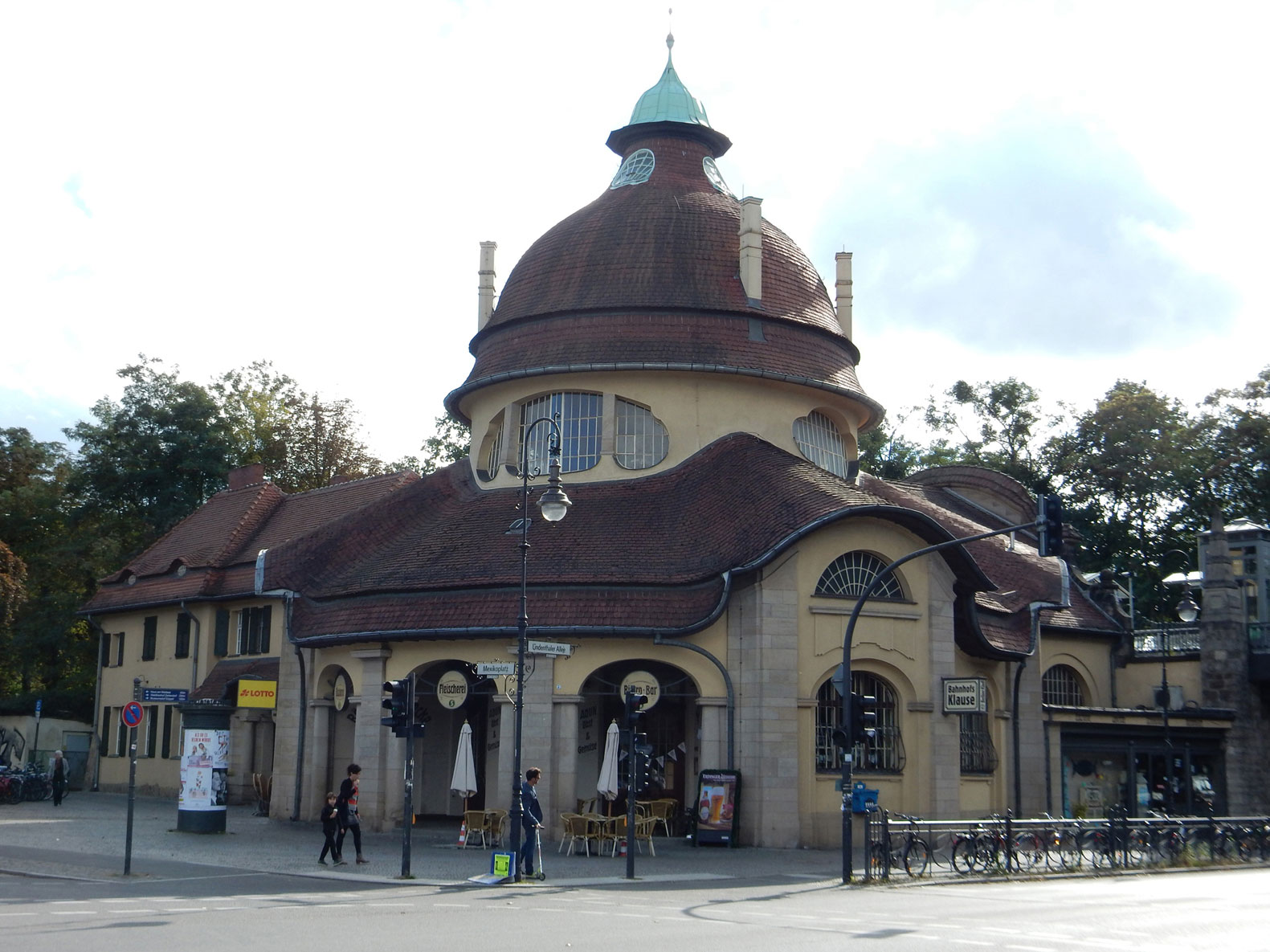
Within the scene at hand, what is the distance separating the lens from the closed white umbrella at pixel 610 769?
91.7ft

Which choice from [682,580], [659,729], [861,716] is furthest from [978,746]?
[861,716]

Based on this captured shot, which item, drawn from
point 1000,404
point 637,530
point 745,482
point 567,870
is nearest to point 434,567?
point 637,530

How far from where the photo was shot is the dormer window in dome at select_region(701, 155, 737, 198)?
3925 centimetres

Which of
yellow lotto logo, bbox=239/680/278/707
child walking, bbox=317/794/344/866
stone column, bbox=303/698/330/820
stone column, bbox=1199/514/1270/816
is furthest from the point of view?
stone column, bbox=1199/514/1270/816

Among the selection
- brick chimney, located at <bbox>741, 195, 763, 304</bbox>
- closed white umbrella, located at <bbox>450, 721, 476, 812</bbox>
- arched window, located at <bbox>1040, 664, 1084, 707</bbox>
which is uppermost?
brick chimney, located at <bbox>741, 195, 763, 304</bbox>

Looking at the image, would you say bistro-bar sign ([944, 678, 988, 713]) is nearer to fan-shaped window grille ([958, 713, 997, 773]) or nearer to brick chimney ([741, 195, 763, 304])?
fan-shaped window grille ([958, 713, 997, 773])

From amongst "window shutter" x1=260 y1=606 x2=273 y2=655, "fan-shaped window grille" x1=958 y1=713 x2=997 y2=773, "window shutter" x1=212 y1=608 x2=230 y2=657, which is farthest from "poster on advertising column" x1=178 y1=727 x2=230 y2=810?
"window shutter" x1=212 y1=608 x2=230 y2=657

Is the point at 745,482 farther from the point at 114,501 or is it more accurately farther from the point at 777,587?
the point at 114,501

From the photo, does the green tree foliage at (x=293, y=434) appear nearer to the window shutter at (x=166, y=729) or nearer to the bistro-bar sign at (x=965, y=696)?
the window shutter at (x=166, y=729)

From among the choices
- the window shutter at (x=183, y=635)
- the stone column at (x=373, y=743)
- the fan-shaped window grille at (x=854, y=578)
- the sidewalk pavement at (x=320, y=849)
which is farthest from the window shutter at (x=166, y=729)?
the fan-shaped window grille at (x=854, y=578)

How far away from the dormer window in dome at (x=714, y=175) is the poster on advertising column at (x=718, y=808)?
1730cm

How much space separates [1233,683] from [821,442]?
46.3 ft

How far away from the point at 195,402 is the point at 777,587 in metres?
37.8

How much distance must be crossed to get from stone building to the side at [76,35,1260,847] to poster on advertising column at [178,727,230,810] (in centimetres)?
312
